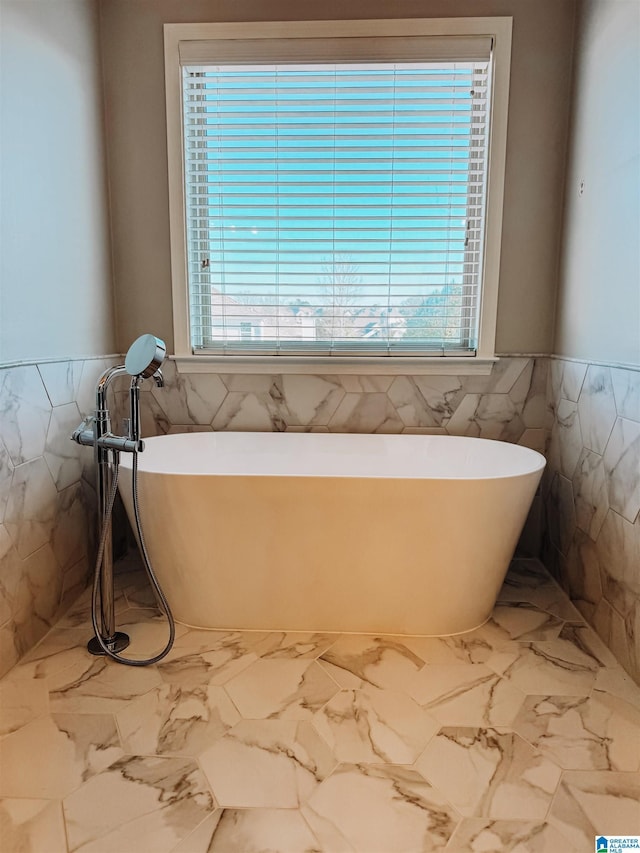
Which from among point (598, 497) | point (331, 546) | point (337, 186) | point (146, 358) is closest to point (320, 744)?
point (331, 546)

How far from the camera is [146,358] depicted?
4.90 feet

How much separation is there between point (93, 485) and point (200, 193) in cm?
135

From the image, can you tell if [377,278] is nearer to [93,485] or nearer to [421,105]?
[421,105]

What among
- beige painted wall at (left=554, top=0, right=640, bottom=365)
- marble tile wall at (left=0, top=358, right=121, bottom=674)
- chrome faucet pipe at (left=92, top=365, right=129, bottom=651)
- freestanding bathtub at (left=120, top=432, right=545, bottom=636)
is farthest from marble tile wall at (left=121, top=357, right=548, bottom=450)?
chrome faucet pipe at (left=92, top=365, right=129, bottom=651)

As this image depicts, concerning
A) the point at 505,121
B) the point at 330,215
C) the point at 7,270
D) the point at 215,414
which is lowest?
the point at 215,414

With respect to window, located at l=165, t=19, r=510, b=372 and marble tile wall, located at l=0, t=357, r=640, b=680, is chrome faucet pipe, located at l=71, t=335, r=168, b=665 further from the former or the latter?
window, located at l=165, t=19, r=510, b=372

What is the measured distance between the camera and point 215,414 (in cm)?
243

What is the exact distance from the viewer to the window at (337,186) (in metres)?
2.18

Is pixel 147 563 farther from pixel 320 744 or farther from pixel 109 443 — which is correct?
pixel 320 744

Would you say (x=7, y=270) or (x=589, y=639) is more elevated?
(x=7, y=270)

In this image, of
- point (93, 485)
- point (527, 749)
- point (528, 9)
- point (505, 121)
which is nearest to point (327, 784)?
point (527, 749)

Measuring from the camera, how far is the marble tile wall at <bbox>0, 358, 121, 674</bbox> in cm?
160

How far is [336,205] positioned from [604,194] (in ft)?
3.42

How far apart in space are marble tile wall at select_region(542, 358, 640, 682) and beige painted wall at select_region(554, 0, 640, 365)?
129 mm
